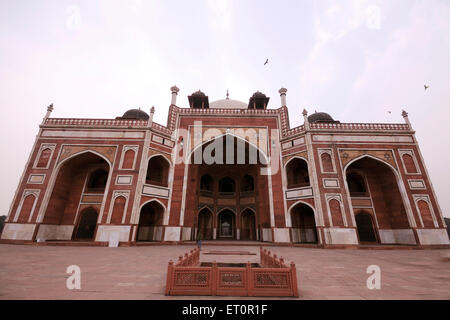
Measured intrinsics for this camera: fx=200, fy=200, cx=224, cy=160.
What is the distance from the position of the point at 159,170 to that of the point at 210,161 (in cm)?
441

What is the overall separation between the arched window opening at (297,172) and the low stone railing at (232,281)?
13.2 m

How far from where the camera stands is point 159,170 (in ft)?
55.7

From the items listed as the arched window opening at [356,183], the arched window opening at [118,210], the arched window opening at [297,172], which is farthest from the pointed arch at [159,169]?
the arched window opening at [356,183]

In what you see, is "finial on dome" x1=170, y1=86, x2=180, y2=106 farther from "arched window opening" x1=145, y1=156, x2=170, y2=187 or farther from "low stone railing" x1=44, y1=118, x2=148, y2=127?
"arched window opening" x1=145, y1=156, x2=170, y2=187

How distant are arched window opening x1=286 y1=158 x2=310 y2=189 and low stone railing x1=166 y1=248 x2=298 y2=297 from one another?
13190mm

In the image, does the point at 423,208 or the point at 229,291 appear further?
the point at 423,208

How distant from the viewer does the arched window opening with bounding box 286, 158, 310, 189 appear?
52.6ft

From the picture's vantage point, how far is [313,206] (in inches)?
529

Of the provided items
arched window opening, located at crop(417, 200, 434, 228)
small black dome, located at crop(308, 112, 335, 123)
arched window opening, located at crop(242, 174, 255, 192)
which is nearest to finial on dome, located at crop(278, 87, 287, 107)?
small black dome, located at crop(308, 112, 335, 123)

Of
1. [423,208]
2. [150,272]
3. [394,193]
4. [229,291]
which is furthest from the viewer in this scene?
[394,193]

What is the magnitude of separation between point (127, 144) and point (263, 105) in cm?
1280

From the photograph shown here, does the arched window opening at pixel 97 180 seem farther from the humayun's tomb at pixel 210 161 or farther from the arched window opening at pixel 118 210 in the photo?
the arched window opening at pixel 118 210

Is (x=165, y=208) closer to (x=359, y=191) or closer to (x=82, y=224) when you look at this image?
(x=82, y=224)
